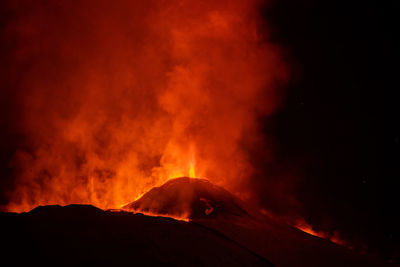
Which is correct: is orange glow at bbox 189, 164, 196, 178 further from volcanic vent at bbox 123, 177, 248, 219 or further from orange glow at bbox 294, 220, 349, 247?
orange glow at bbox 294, 220, 349, 247

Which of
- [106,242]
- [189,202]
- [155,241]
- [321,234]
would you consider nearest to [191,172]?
[189,202]

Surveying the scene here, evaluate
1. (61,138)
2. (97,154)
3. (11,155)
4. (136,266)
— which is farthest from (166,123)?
(136,266)

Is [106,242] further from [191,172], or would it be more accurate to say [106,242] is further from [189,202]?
[191,172]

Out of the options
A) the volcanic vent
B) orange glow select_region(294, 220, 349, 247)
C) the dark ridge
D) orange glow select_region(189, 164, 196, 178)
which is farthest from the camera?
orange glow select_region(294, 220, 349, 247)

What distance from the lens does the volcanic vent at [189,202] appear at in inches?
433

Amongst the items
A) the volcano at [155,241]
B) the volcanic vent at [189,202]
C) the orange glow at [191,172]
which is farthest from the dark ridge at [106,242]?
the orange glow at [191,172]

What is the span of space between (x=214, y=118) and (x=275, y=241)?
10.2m

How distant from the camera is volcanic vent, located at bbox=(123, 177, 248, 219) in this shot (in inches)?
433

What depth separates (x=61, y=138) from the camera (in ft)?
56.3

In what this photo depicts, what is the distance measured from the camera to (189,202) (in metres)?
11.6

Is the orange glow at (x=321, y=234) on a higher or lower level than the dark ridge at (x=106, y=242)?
higher

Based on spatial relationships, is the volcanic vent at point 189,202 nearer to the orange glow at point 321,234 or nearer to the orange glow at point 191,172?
the orange glow at point 191,172

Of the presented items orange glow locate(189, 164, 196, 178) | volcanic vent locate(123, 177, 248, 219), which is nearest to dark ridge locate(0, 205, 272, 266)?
volcanic vent locate(123, 177, 248, 219)

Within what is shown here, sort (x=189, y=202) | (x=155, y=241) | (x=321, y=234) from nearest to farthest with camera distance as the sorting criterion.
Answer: (x=155, y=241) → (x=189, y=202) → (x=321, y=234)
